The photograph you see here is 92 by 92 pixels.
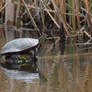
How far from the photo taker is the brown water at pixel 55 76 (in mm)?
3074

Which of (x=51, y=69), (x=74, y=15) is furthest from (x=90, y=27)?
(x=51, y=69)

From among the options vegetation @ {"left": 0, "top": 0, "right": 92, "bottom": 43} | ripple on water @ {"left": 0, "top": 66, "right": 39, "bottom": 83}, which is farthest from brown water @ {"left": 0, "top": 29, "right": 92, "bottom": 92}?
vegetation @ {"left": 0, "top": 0, "right": 92, "bottom": 43}

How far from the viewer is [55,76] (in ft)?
11.7

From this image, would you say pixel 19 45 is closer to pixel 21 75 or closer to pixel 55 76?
pixel 21 75

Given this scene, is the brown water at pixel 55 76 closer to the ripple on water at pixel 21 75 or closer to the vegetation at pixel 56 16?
the ripple on water at pixel 21 75

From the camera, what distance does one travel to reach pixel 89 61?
14.4ft

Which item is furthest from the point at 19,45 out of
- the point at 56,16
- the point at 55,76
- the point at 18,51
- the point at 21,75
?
the point at 56,16

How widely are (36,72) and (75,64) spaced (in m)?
0.54

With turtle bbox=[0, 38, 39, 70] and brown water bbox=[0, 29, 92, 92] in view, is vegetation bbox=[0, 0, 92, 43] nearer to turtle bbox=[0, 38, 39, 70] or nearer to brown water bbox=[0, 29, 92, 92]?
brown water bbox=[0, 29, 92, 92]

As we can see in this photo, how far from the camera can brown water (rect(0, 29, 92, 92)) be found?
3074 mm

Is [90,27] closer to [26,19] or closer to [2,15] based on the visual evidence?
[26,19]

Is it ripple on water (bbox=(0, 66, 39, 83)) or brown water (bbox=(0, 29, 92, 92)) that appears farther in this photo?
ripple on water (bbox=(0, 66, 39, 83))

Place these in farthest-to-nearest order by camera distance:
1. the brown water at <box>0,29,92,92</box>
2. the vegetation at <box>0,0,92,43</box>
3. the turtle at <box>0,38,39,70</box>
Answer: the vegetation at <box>0,0,92,43</box>
the turtle at <box>0,38,39,70</box>
the brown water at <box>0,29,92,92</box>

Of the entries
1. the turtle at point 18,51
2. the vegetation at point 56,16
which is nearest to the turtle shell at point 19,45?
the turtle at point 18,51
